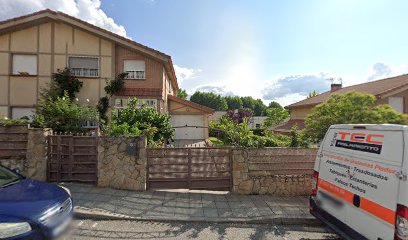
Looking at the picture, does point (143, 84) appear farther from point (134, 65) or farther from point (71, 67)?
point (71, 67)

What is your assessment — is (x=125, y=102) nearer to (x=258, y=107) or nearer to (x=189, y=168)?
(x=189, y=168)

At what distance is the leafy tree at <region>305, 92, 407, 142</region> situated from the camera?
8.02 metres

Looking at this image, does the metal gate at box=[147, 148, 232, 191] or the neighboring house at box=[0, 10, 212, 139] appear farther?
the neighboring house at box=[0, 10, 212, 139]

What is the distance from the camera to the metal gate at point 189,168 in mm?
6629

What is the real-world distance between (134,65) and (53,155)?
24.3ft

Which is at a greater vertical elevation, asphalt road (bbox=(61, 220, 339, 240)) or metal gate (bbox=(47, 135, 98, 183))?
metal gate (bbox=(47, 135, 98, 183))

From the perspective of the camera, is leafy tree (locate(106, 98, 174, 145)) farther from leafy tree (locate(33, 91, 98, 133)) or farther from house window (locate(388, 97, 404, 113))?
house window (locate(388, 97, 404, 113))

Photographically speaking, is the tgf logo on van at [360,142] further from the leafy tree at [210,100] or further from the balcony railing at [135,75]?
the leafy tree at [210,100]

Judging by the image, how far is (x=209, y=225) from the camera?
16.1 ft

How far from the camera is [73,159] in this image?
6754mm

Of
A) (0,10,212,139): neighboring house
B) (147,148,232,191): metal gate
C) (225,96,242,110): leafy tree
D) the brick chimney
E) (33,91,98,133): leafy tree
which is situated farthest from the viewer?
(225,96,242,110): leafy tree

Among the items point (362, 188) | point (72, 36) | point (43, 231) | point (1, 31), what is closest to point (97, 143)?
point (43, 231)

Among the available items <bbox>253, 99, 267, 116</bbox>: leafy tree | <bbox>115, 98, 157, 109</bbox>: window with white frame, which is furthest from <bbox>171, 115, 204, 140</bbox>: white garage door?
<bbox>253, 99, 267, 116</bbox>: leafy tree

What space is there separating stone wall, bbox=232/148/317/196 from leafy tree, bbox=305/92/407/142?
88.9 inches
